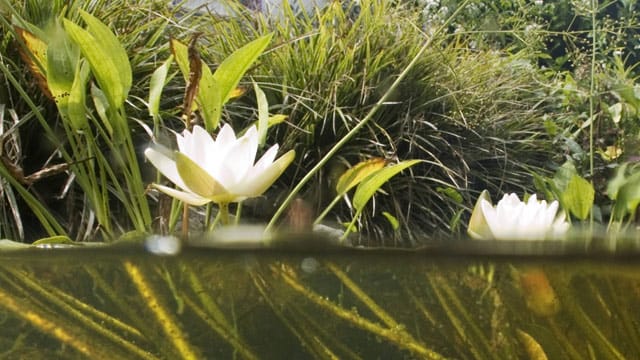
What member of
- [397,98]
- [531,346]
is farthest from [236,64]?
[397,98]

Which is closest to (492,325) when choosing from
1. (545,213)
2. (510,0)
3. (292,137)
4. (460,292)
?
(460,292)

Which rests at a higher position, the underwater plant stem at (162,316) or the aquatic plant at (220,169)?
the aquatic plant at (220,169)

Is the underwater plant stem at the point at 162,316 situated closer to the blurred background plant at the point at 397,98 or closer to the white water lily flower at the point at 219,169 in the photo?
the white water lily flower at the point at 219,169

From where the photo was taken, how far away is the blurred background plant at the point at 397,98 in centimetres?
89

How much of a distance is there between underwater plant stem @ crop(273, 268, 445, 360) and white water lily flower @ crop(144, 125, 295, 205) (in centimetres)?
13

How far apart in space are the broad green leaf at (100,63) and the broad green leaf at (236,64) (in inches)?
2.3

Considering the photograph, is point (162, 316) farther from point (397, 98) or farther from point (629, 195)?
point (397, 98)

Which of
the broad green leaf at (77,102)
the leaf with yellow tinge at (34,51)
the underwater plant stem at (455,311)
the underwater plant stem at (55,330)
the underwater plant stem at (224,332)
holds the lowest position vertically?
the underwater plant stem at (55,330)

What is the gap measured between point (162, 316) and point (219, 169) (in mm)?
167

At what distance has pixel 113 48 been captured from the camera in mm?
418

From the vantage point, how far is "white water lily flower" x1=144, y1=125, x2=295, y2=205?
334 mm

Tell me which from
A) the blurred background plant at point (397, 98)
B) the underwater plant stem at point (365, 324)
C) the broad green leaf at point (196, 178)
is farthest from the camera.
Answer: the blurred background plant at point (397, 98)

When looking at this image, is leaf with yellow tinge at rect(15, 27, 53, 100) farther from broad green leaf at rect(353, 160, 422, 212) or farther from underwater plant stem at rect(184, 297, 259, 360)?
underwater plant stem at rect(184, 297, 259, 360)

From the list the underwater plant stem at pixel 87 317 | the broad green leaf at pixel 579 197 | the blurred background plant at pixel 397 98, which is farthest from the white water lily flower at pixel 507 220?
the blurred background plant at pixel 397 98
